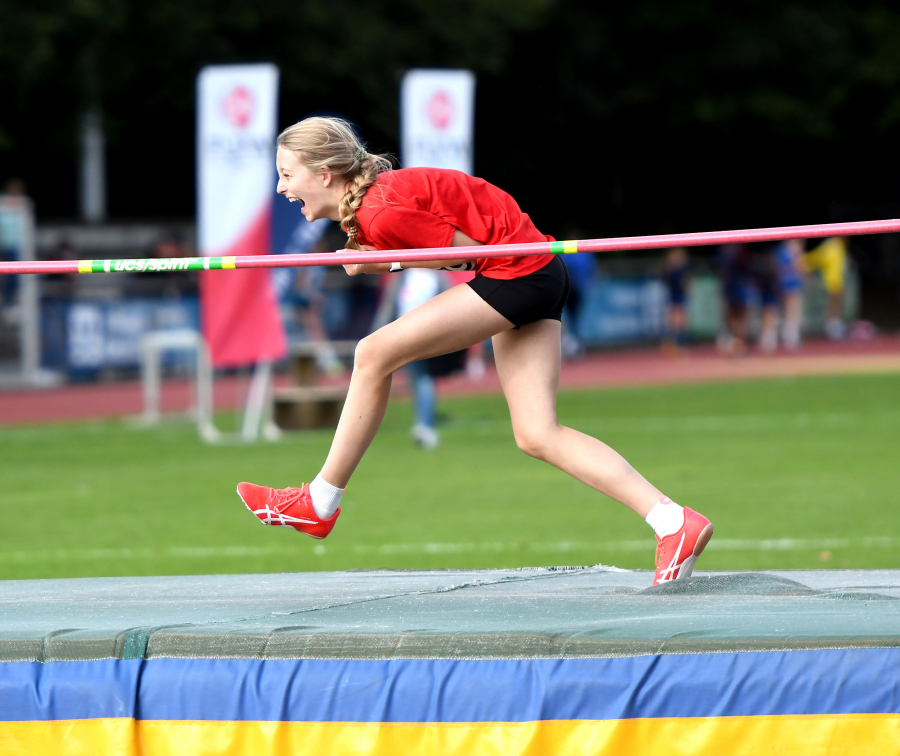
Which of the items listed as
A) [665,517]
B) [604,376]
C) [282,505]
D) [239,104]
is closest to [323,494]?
[282,505]

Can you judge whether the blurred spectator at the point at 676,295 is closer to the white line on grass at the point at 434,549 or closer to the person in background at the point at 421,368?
the person in background at the point at 421,368

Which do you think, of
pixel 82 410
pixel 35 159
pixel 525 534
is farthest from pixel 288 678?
pixel 35 159

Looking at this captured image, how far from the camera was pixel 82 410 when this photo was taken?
17.6m

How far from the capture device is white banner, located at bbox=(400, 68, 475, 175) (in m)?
14.6

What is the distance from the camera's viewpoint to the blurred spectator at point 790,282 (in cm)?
2709

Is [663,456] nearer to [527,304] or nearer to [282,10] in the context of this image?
[527,304]

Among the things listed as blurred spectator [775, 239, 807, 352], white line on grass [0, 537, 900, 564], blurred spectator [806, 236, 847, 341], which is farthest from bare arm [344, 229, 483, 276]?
blurred spectator [806, 236, 847, 341]

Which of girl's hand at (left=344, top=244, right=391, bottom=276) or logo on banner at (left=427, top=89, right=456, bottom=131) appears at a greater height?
logo on banner at (left=427, top=89, right=456, bottom=131)

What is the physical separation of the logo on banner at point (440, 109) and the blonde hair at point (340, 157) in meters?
10.4

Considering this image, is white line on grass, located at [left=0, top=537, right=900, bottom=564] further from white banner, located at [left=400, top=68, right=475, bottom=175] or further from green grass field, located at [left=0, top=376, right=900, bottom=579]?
white banner, located at [left=400, top=68, right=475, bottom=175]

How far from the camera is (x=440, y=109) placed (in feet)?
48.3

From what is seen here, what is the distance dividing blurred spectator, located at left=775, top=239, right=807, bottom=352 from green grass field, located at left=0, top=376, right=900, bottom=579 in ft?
36.5

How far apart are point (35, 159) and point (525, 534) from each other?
999 inches

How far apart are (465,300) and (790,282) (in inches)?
939
